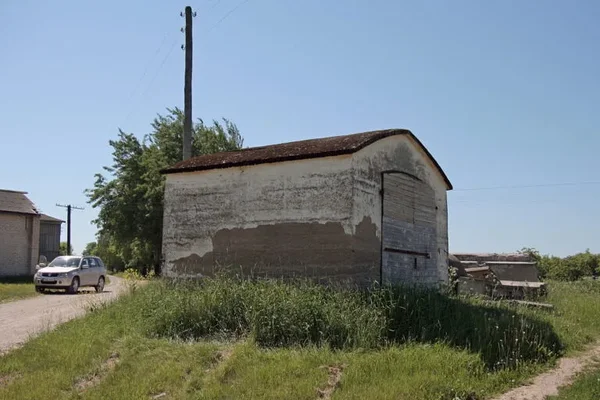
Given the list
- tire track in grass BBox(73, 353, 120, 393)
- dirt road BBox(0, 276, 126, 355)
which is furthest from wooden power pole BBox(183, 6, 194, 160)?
tire track in grass BBox(73, 353, 120, 393)

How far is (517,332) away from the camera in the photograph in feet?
30.7

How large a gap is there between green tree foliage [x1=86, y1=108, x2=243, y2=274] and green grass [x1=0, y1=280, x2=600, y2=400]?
22351 millimetres

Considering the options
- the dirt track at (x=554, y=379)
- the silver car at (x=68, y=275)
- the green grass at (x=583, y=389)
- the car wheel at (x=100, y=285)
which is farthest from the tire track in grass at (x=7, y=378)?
the car wheel at (x=100, y=285)

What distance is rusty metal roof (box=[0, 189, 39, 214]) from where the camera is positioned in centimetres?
3405

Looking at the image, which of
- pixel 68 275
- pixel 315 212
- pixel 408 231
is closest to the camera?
pixel 315 212

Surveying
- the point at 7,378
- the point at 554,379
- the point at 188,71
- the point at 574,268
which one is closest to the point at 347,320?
the point at 554,379

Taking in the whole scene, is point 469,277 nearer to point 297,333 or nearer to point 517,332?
point 517,332

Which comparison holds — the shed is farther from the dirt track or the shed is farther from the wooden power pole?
the dirt track

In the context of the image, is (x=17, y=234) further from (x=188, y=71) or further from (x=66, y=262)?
(x=188, y=71)

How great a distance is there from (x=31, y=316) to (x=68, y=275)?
25.9 feet

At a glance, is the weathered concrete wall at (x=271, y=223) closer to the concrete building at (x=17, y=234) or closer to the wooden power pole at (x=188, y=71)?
the wooden power pole at (x=188, y=71)

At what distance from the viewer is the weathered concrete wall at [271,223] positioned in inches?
439

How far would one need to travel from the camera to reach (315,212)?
11.5 m

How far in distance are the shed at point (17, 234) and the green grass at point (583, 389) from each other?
3358 centimetres
